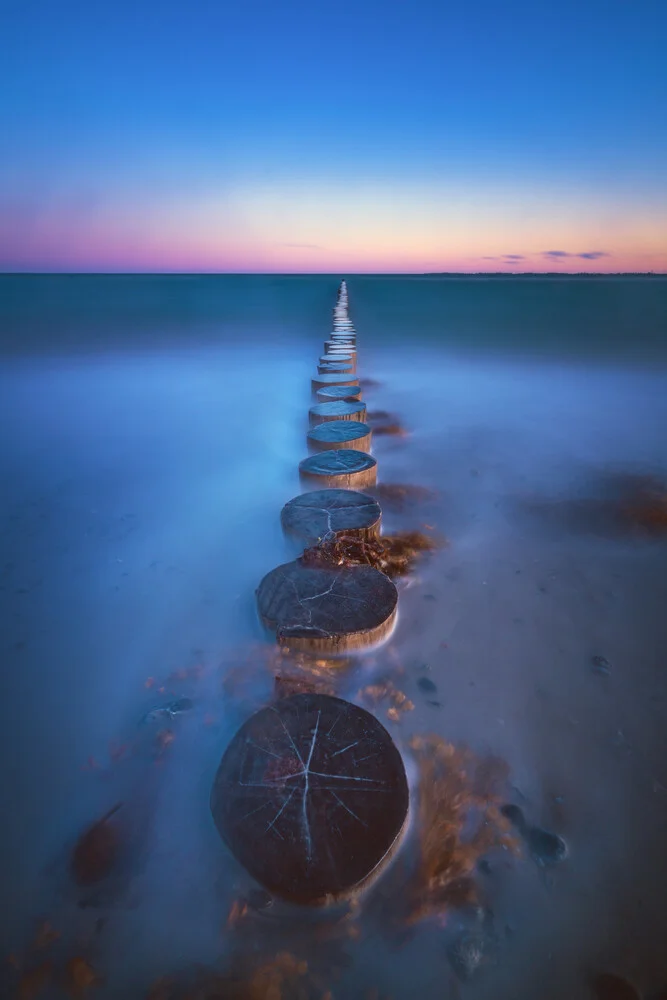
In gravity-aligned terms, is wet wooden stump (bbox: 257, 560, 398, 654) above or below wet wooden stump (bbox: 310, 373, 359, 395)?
above

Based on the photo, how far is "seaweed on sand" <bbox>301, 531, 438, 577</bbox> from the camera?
4.27m

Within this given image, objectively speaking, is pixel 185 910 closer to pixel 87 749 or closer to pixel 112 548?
pixel 87 749

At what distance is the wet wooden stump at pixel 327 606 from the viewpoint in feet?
11.6

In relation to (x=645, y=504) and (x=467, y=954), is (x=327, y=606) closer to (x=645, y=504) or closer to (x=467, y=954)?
(x=467, y=954)

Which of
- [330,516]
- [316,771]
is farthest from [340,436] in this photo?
[316,771]

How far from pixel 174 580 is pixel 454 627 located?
2771 millimetres

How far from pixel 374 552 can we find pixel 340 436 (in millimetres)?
3013

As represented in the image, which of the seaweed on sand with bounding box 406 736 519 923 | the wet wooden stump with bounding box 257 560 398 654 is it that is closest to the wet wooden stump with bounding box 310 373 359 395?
the wet wooden stump with bounding box 257 560 398 654

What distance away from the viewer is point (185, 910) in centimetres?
239

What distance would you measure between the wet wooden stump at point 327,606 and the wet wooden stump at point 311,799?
0.63m

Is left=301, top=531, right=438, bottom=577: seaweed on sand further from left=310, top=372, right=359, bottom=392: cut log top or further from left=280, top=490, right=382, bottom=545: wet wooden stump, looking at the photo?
left=310, top=372, right=359, bottom=392: cut log top

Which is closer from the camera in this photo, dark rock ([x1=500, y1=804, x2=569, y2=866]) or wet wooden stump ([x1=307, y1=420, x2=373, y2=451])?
dark rock ([x1=500, y1=804, x2=569, y2=866])

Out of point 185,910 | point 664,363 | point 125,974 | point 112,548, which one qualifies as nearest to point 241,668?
point 185,910

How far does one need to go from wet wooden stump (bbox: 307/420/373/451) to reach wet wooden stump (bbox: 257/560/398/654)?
10.3ft
